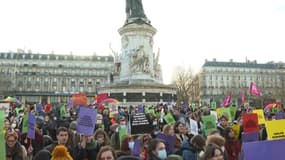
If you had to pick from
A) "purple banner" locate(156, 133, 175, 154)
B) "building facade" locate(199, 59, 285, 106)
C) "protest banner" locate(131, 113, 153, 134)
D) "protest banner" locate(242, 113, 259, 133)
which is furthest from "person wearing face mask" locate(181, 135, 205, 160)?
"building facade" locate(199, 59, 285, 106)

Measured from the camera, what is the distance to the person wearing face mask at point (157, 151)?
6020 millimetres

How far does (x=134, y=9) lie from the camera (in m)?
44.1

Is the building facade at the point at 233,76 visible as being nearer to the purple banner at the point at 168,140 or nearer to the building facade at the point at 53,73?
the building facade at the point at 53,73

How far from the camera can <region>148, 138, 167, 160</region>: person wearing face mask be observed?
6020 mm

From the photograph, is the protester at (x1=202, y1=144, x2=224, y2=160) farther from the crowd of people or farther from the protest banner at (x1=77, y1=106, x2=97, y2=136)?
the protest banner at (x1=77, y1=106, x2=97, y2=136)

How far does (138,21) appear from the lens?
141ft

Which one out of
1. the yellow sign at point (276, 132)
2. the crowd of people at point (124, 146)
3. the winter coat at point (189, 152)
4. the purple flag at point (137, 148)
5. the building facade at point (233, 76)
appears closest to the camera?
the crowd of people at point (124, 146)

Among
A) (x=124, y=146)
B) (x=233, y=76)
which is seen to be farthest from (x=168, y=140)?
(x=233, y=76)

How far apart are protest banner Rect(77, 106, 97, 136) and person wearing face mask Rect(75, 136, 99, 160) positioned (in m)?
0.20

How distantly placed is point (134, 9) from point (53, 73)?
75936 millimetres

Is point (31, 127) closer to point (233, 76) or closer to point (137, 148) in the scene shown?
point (137, 148)

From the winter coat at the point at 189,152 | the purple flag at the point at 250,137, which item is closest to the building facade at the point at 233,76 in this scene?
the purple flag at the point at 250,137

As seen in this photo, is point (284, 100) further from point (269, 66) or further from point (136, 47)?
point (269, 66)

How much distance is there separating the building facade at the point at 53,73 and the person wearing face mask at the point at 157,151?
336ft
